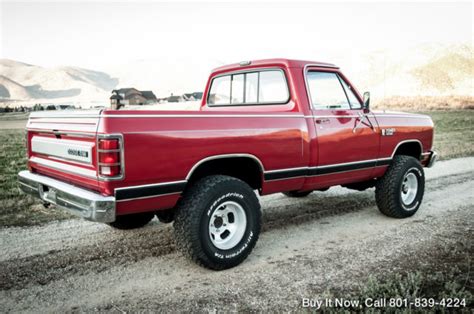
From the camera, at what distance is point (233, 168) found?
421 cm

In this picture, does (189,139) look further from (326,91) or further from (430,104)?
(430,104)

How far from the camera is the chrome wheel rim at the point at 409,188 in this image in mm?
5582

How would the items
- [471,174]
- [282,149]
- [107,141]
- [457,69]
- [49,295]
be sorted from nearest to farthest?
1. [107,141]
2. [49,295]
3. [282,149]
4. [471,174]
5. [457,69]

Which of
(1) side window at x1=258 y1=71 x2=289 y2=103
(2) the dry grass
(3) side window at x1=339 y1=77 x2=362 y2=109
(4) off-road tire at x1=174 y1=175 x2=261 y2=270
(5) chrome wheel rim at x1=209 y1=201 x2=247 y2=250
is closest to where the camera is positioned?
(4) off-road tire at x1=174 y1=175 x2=261 y2=270

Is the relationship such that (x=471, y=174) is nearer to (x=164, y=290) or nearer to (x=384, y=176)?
(x=384, y=176)

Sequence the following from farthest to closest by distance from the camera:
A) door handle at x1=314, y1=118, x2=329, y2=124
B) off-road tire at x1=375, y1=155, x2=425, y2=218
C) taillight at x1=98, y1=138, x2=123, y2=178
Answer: off-road tire at x1=375, y1=155, x2=425, y2=218 → door handle at x1=314, y1=118, x2=329, y2=124 → taillight at x1=98, y1=138, x2=123, y2=178

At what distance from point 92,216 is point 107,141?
0.59 m

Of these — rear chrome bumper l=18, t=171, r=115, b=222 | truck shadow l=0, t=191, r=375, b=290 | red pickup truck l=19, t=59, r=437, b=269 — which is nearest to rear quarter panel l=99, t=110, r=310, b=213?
red pickup truck l=19, t=59, r=437, b=269

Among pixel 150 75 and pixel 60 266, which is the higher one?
pixel 150 75

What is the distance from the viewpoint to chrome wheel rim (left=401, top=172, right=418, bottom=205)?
18.3 ft

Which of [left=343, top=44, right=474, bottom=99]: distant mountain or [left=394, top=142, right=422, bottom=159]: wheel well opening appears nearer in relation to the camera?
[left=394, top=142, right=422, bottom=159]: wheel well opening

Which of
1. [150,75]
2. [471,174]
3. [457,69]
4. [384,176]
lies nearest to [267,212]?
[384,176]

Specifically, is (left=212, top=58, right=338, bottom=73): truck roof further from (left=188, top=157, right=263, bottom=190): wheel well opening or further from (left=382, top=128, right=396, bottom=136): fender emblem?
(left=188, top=157, right=263, bottom=190): wheel well opening

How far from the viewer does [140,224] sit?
4906 millimetres
